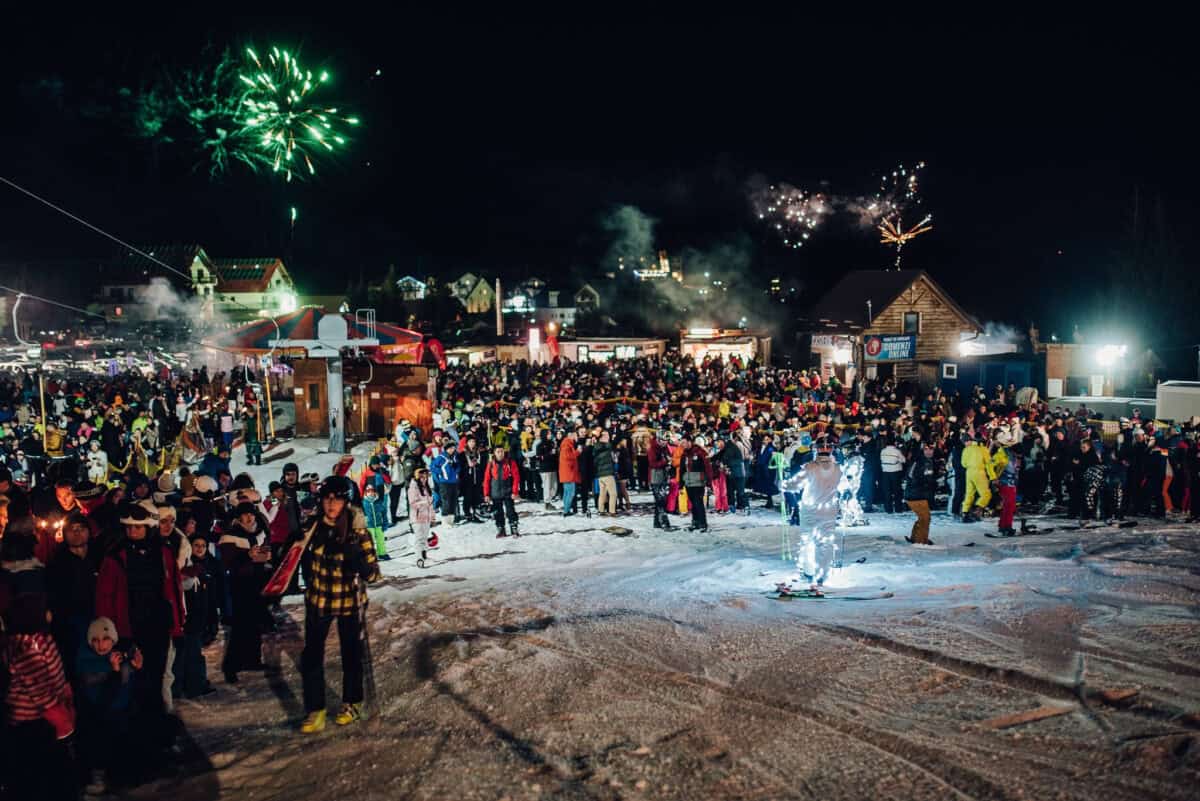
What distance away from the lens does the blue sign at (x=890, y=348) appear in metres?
36.5

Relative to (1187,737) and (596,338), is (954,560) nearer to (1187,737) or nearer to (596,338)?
(1187,737)

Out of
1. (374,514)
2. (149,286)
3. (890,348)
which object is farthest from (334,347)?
(149,286)

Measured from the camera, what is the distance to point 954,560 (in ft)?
33.0

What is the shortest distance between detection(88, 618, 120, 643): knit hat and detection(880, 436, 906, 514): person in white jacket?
12.0m

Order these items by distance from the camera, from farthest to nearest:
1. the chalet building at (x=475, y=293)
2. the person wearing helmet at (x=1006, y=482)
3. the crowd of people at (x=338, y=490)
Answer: the chalet building at (x=475, y=293), the person wearing helmet at (x=1006, y=482), the crowd of people at (x=338, y=490)

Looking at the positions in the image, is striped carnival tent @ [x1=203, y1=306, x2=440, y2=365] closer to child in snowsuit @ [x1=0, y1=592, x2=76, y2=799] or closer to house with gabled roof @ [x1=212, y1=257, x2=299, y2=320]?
child in snowsuit @ [x1=0, y1=592, x2=76, y2=799]

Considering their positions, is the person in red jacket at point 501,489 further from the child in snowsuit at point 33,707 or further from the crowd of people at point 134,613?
the child in snowsuit at point 33,707

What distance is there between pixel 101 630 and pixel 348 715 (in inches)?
67.3

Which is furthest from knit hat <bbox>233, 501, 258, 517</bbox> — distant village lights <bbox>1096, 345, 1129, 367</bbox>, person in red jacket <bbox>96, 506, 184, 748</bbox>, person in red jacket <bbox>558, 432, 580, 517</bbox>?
distant village lights <bbox>1096, 345, 1129, 367</bbox>

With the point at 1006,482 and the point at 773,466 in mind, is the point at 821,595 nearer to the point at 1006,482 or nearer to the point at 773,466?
the point at 1006,482

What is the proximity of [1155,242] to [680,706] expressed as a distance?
219ft

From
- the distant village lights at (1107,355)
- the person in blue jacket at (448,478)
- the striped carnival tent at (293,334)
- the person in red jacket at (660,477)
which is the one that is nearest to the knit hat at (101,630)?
the person in blue jacket at (448,478)

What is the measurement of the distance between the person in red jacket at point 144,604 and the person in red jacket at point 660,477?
8295 millimetres

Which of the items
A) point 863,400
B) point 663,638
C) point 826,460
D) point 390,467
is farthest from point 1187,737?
point 863,400
